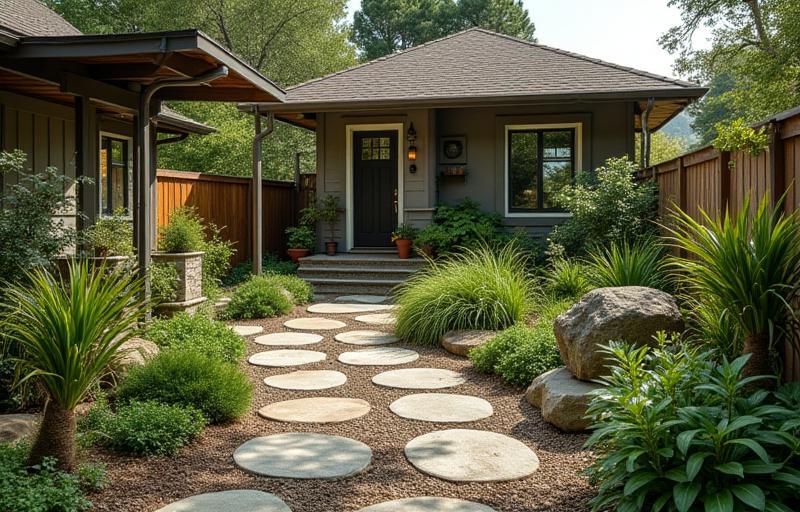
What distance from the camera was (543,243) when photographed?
10.7 metres

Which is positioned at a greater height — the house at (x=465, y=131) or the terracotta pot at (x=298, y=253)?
the house at (x=465, y=131)

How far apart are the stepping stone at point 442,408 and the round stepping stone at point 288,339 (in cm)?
207

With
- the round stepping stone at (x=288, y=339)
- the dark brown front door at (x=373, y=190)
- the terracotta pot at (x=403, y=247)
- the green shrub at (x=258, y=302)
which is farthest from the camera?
the dark brown front door at (x=373, y=190)

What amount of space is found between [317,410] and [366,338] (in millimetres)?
2327

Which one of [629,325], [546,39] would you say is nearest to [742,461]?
[629,325]

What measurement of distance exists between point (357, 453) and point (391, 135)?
863cm

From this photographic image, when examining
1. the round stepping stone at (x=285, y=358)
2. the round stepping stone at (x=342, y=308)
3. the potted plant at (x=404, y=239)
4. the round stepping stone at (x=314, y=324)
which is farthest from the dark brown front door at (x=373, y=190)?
the round stepping stone at (x=285, y=358)

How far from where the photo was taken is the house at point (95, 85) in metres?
5.31

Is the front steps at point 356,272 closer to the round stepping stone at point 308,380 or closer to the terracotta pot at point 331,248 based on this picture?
the terracotta pot at point 331,248

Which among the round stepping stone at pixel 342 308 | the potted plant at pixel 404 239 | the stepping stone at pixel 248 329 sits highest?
the potted plant at pixel 404 239

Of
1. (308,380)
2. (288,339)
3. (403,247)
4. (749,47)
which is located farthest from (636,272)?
(749,47)

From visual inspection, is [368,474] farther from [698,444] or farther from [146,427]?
[698,444]

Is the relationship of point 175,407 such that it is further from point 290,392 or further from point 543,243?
point 543,243

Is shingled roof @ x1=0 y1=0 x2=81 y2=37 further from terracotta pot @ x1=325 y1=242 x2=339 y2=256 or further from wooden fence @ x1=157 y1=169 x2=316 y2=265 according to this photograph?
terracotta pot @ x1=325 y1=242 x2=339 y2=256
